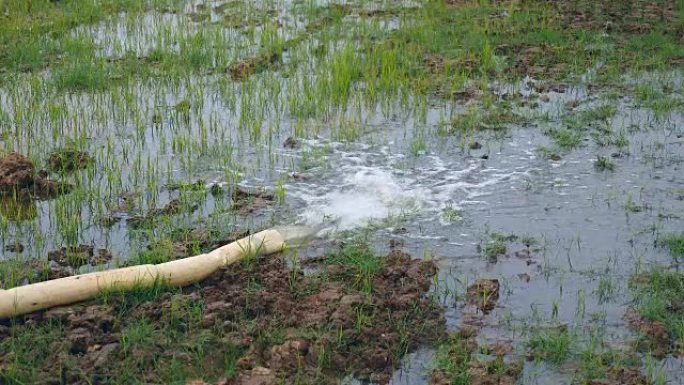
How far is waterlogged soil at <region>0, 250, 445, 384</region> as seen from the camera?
4270 millimetres

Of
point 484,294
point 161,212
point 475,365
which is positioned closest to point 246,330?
point 475,365

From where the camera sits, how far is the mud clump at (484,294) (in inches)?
192

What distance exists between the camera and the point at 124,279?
4.86m

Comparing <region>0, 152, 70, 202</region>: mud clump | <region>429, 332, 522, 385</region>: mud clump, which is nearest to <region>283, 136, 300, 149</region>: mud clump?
<region>0, 152, 70, 202</region>: mud clump

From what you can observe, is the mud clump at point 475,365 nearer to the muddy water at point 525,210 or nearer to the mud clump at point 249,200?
the muddy water at point 525,210

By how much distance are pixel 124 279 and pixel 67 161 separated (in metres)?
2.14

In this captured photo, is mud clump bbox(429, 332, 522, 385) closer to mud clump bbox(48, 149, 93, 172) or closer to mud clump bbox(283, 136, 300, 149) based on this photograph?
mud clump bbox(283, 136, 300, 149)

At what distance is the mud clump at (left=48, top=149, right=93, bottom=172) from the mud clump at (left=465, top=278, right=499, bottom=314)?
2968mm

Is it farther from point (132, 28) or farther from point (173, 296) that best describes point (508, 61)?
point (173, 296)

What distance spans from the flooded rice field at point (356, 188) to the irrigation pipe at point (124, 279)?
0.25 feet

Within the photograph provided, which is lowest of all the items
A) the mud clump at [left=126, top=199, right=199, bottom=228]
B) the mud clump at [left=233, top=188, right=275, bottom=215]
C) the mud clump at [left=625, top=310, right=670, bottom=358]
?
the mud clump at [left=625, top=310, right=670, bottom=358]

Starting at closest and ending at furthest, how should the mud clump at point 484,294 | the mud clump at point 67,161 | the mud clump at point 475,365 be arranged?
the mud clump at point 475,365, the mud clump at point 484,294, the mud clump at point 67,161

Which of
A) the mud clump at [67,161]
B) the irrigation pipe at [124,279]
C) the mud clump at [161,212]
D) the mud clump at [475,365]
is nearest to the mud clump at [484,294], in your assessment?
the mud clump at [475,365]

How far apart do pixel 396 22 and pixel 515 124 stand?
3091 millimetres
